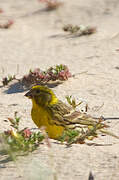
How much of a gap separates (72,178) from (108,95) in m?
2.95

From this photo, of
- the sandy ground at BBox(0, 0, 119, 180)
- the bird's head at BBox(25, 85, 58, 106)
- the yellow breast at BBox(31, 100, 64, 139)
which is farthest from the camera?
the bird's head at BBox(25, 85, 58, 106)

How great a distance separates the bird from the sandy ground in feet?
0.82

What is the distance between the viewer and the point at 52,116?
16.3 feet

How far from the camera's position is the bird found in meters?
4.93

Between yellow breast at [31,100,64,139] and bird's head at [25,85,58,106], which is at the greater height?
bird's head at [25,85,58,106]

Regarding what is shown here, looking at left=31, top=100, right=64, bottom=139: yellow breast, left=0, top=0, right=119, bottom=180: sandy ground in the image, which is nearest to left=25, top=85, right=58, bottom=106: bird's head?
left=31, top=100, right=64, bottom=139: yellow breast

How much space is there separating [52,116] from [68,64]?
129 inches

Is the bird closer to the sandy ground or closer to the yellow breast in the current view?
the yellow breast

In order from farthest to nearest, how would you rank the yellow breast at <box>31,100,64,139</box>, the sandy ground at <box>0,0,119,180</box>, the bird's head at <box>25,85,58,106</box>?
the bird's head at <box>25,85,58,106</box>, the yellow breast at <box>31,100,64,139</box>, the sandy ground at <box>0,0,119,180</box>

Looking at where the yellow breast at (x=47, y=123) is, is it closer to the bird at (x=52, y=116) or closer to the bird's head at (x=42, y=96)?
the bird at (x=52, y=116)

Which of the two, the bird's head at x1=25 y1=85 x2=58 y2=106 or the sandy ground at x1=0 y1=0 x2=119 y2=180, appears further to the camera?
the bird's head at x1=25 y1=85 x2=58 y2=106

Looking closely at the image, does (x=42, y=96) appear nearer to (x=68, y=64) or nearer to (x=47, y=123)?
(x=47, y=123)

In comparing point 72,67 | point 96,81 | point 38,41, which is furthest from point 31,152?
point 38,41

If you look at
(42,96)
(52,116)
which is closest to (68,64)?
(42,96)
